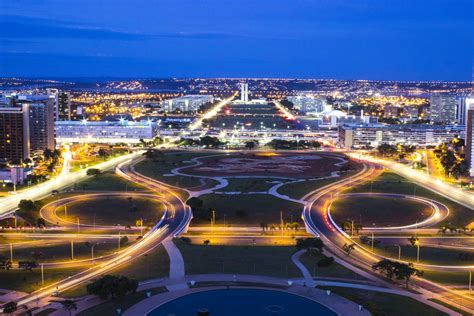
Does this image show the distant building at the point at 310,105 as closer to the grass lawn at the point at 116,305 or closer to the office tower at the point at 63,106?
the office tower at the point at 63,106

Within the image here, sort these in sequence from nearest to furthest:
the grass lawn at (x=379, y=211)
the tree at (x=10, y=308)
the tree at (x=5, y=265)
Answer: the tree at (x=10, y=308) < the tree at (x=5, y=265) < the grass lawn at (x=379, y=211)

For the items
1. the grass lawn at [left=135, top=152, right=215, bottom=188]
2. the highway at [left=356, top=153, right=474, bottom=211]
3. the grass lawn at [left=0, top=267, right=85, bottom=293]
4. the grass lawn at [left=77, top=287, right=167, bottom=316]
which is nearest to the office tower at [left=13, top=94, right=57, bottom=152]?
the grass lawn at [left=135, top=152, right=215, bottom=188]

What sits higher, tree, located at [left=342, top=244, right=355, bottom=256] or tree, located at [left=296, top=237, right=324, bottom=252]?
tree, located at [left=296, top=237, right=324, bottom=252]

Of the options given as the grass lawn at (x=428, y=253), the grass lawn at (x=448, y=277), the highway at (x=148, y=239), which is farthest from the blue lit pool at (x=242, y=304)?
the grass lawn at (x=428, y=253)

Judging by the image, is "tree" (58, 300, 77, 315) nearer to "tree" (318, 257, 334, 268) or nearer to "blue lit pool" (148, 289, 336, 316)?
"blue lit pool" (148, 289, 336, 316)

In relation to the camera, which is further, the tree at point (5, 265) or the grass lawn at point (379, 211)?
the grass lawn at point (379, 211)

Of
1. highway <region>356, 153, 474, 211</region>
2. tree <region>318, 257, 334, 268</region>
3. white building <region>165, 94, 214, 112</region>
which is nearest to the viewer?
tree <region>318, 257, 334, 268</region>

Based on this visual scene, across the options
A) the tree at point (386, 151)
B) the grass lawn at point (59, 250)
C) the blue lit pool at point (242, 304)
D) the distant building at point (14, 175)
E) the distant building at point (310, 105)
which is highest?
the distant building at point (310, 105)

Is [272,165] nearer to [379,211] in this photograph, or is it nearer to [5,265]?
[379,211]
